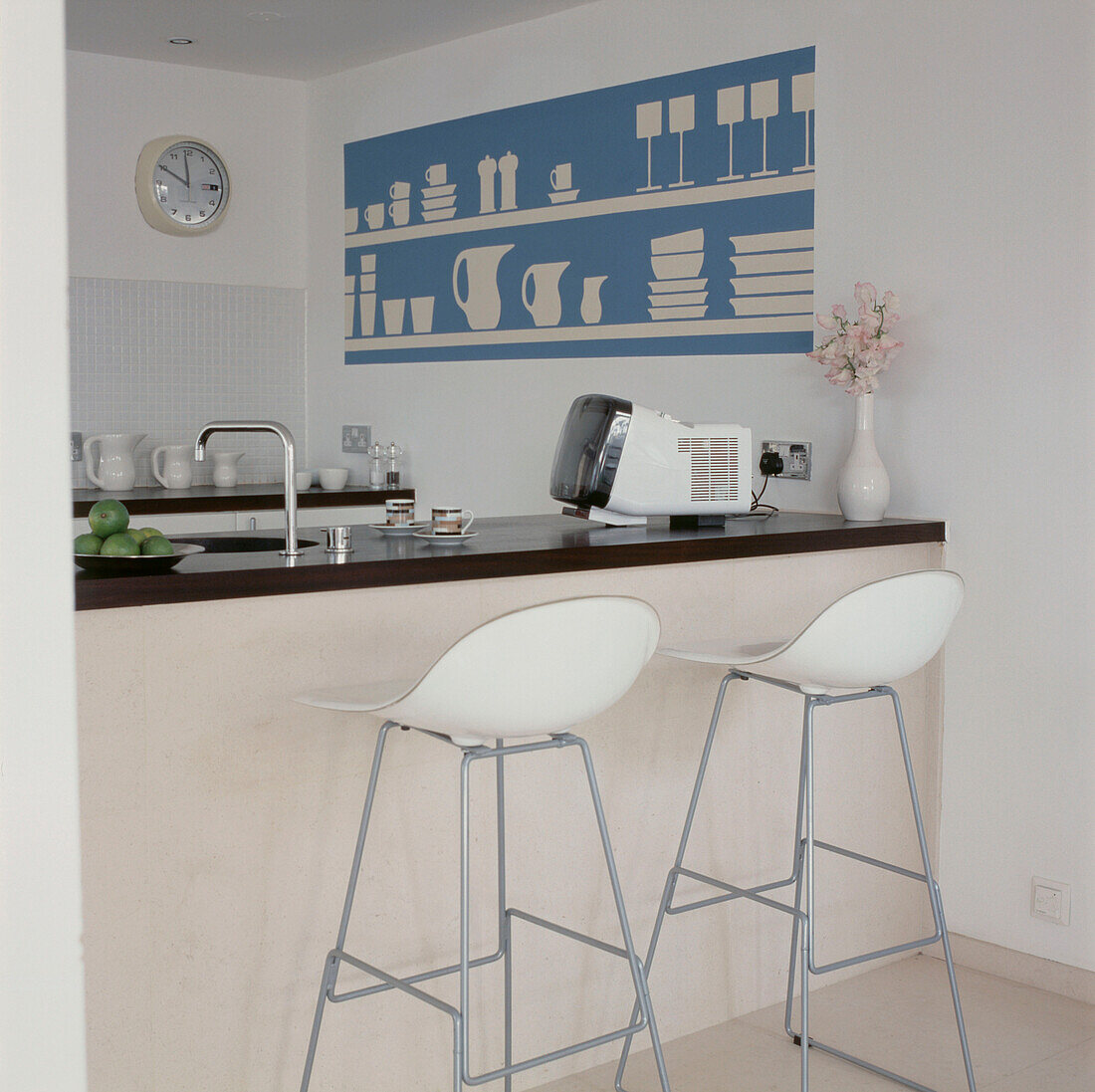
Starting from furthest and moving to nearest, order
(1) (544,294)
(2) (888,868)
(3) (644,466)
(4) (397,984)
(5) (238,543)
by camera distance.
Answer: (1) (544,294) < (3) (644,466) < (5) (238,543) < (2) (888,868) < (4) (397,984)

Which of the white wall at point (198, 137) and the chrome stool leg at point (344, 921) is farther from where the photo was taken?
the white wall at point (198, 137)

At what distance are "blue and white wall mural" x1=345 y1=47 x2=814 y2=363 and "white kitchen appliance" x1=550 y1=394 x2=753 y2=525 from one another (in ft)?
1.74

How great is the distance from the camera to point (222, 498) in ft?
13.9

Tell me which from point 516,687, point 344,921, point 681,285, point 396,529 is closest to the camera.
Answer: point 516,687

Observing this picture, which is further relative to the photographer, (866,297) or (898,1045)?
(866,297)

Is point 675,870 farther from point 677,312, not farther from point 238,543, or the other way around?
point 677,312

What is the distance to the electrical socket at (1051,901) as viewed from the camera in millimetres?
2963

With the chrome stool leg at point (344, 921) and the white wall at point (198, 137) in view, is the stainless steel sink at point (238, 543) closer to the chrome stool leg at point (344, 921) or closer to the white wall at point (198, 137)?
the chrome stool leg at point (344, 921)

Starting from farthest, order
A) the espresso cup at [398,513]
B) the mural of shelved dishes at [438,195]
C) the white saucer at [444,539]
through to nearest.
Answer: the mural of shelved dishes at [438,195], the espresso cup at [398,513], the white saucer at [444,539]

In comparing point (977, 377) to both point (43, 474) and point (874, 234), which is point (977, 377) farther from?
point (43, 474)

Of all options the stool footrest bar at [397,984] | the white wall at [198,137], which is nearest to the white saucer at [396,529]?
the stool footrest bar at [397,984]

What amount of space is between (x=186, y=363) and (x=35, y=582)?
4.10 metres

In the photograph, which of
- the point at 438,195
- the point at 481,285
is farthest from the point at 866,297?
the point at 438,195

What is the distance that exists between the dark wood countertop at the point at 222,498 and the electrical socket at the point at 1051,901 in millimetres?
2405
